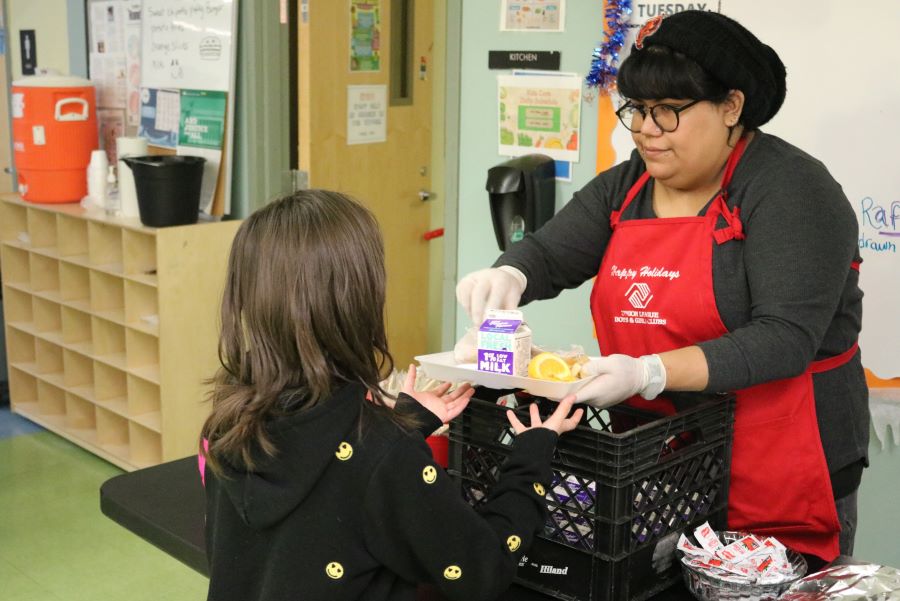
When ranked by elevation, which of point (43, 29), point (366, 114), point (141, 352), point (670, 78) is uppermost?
point (43, 29)

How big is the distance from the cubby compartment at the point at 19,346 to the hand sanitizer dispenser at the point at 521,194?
2714 mm

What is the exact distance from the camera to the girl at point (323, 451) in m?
1.20

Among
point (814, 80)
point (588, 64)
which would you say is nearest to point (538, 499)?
point (814, 80)

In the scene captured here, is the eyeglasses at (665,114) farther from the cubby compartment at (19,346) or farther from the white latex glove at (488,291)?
the cubby compartment at (19,346)

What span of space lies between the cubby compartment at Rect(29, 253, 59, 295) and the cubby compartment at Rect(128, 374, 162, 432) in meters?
0.74

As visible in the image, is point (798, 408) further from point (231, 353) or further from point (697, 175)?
point (231, 353)

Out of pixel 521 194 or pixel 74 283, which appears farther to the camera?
pixel 74 283

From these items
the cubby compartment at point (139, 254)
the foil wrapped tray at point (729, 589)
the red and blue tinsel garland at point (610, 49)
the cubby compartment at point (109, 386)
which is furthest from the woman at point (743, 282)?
the cubby compartment at point (109, 386)

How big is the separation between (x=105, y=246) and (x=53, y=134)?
54cm

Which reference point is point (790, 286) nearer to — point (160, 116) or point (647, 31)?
point (647, 31)

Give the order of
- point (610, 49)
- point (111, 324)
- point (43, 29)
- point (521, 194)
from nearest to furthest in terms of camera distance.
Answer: point (610, 49) < point (521, 194) < point (111, 324) < point (43, 29)

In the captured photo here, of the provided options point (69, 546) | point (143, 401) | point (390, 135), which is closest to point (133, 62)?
point (390, 135)

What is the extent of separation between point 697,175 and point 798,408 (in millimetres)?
393

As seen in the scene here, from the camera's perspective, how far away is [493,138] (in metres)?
2.89
